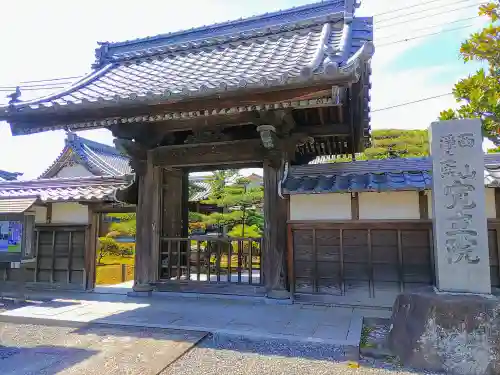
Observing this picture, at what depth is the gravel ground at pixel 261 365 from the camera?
3.51 meters

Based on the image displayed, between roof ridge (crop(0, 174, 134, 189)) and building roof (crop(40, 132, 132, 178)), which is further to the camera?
building roof (crop(40, 132, 132, 178))

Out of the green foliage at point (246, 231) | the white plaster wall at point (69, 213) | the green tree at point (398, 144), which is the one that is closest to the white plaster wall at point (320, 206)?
the white plaster wall at point (69, 213)

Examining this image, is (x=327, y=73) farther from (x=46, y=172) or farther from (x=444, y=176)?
(x=46, y=172)

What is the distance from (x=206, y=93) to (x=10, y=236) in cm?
448

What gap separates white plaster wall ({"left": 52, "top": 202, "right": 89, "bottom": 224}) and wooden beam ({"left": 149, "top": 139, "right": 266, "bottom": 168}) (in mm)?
2161

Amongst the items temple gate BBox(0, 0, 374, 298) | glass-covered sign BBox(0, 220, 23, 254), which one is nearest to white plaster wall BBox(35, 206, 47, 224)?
glass-covered sign BBox(0, 220, 23, 254)

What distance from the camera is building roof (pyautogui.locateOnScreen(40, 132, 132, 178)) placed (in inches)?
787

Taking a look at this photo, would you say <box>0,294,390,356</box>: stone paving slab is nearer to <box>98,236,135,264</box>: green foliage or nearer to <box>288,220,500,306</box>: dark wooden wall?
<box>288,220,500,306</box>: dark wooden wall

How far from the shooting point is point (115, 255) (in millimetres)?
16781

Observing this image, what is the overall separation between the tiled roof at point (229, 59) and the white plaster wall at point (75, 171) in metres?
13.9

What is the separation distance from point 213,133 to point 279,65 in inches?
76.3

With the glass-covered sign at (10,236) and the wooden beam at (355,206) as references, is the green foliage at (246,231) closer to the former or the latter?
the wooden beam at (355,206)

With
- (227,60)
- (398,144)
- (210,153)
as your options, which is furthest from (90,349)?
(398,144)

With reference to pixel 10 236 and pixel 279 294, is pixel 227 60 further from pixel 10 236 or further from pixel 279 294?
pixel 10 236
